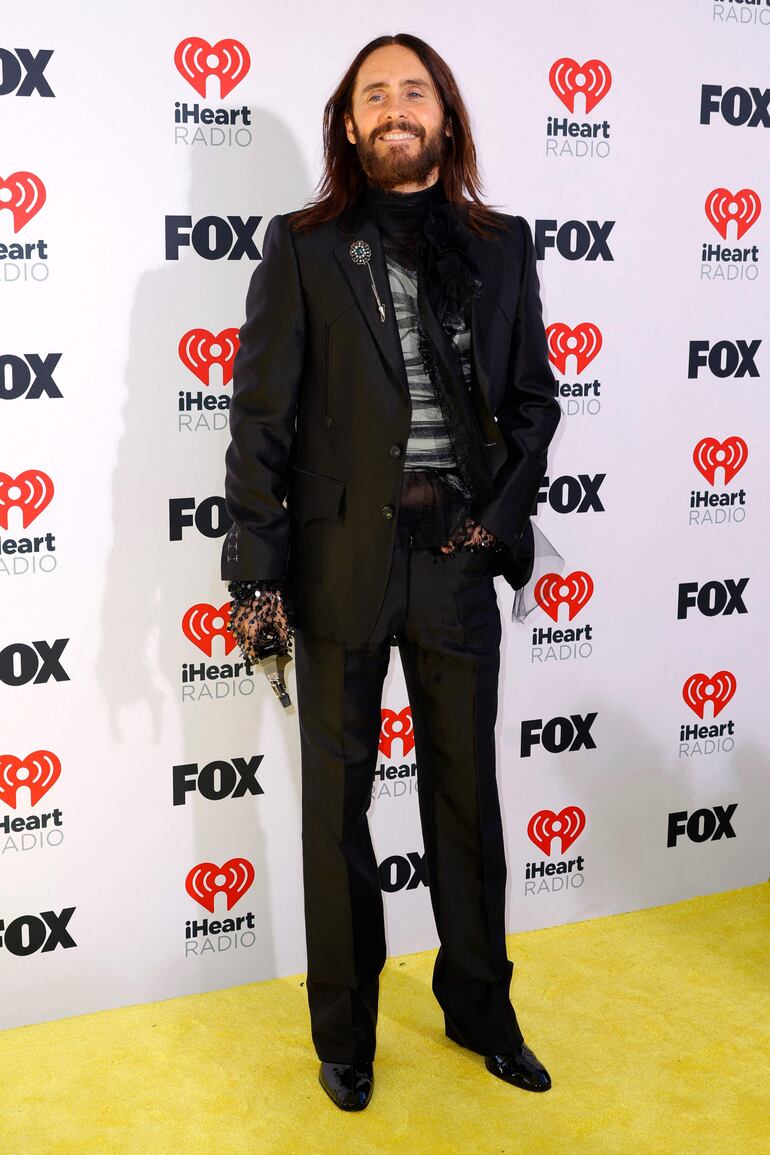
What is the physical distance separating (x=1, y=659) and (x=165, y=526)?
17.9 inches

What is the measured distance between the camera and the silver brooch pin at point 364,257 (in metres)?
2.29

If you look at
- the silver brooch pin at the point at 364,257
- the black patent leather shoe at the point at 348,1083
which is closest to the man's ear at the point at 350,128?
the silver brooch pin at the point at 364,257

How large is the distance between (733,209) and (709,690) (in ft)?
4.17

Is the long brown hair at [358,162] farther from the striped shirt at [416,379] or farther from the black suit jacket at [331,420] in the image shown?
the striped shirt at [416,379]

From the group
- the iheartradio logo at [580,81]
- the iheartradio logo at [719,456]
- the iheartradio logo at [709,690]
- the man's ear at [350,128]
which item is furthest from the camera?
the iheartradio logo at [709,690]

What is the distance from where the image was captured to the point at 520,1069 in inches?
101

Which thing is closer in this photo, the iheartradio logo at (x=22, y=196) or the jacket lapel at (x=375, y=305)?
the jacket lapel at (x=375, y=305)

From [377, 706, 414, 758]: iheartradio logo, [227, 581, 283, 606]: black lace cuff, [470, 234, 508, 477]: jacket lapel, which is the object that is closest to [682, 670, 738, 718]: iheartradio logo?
[377, 706, 414, 758]: iheartradio logo

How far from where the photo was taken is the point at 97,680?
2.75 meters

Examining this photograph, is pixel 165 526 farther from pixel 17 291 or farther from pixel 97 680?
pixel 17 291

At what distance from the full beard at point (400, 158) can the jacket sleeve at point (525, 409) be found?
27 centimetres

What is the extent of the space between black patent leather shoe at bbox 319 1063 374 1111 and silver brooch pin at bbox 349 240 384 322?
1522 mm

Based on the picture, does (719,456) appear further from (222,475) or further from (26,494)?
(26,494)

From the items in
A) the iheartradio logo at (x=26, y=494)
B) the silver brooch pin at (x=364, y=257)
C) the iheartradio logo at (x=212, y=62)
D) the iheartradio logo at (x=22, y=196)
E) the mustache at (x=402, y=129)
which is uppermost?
the iheartradio logo at (x=212, y=62)
